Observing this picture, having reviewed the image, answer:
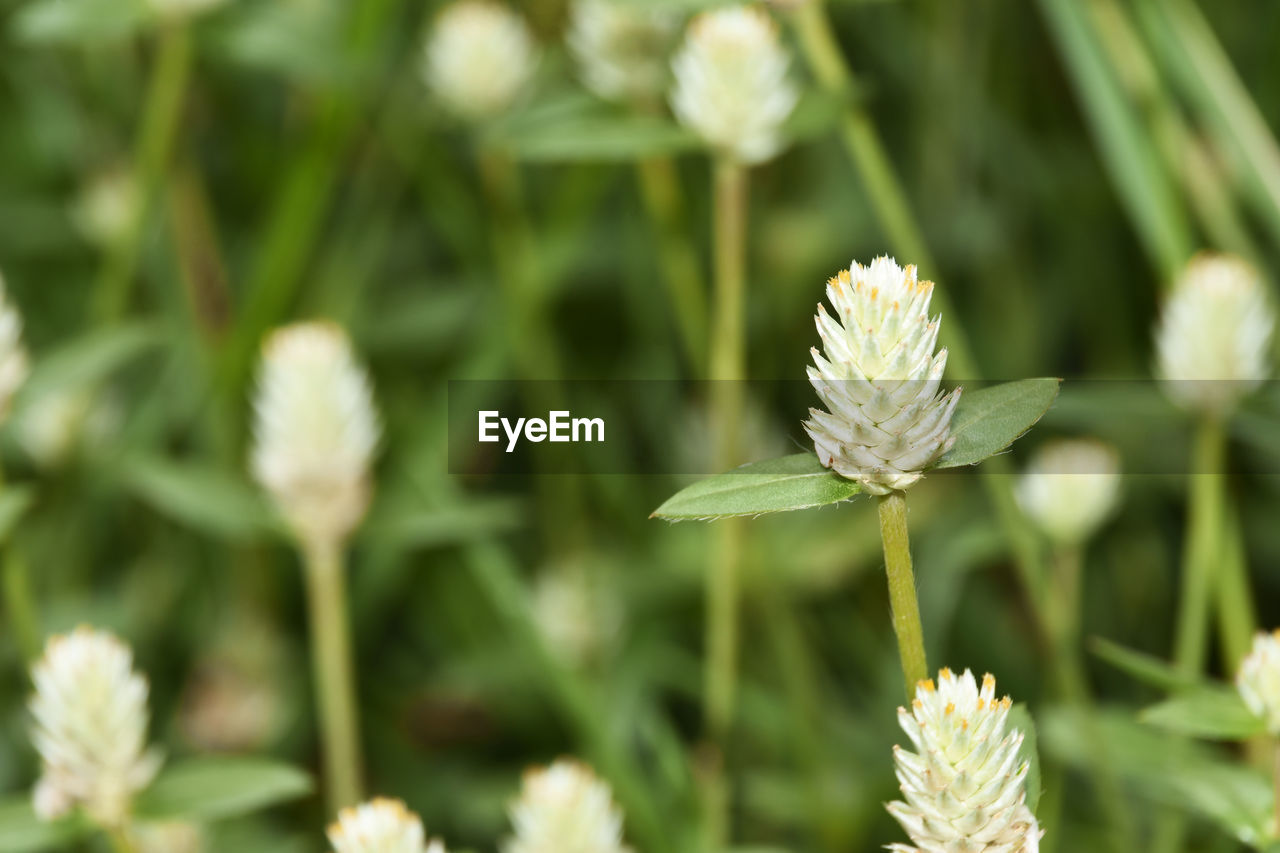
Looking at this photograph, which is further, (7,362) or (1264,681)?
(7,362)

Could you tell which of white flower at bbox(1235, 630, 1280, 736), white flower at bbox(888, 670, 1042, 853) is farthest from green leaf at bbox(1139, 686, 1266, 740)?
white flower at bbox(888, 670, 1042, 853)

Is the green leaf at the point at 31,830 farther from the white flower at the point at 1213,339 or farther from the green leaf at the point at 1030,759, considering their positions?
the white flower at the point at 1213,339

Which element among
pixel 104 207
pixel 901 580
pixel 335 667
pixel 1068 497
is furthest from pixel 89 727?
pixel 104 207

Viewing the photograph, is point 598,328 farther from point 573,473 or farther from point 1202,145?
point 1202,145

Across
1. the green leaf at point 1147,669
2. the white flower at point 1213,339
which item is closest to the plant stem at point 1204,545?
the white flower at point 1213,339

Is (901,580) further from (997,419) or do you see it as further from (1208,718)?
(1208,718)

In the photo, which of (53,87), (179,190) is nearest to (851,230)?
(179,190)
